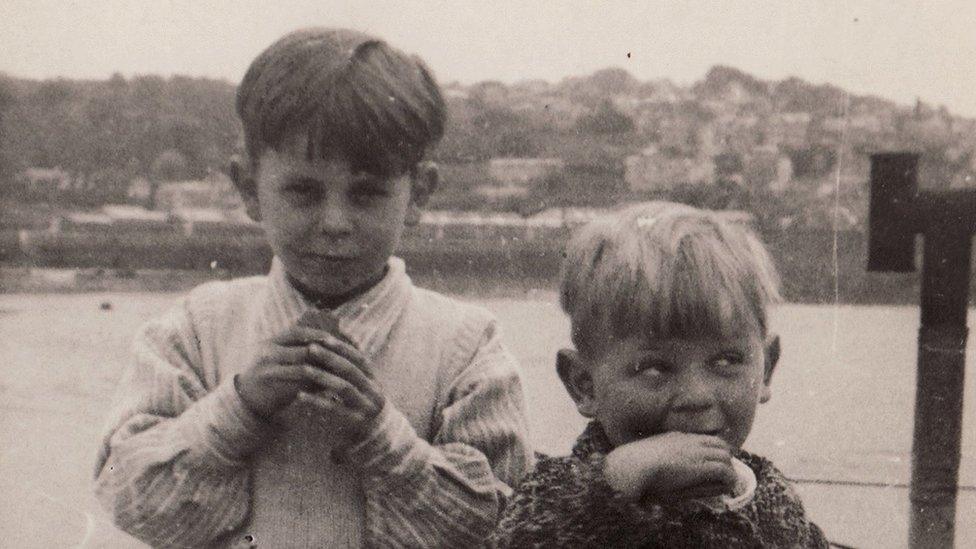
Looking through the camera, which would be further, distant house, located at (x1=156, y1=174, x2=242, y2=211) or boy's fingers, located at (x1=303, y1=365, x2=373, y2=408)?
distant house, located at (x1=156, y1=174, x2=242, y2=211)

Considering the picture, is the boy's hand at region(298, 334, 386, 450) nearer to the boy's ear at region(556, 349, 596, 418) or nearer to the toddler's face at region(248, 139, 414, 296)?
the toddler's face at region(248, 139, 414, 296)

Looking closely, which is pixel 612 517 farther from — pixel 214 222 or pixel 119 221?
pixel 119 221

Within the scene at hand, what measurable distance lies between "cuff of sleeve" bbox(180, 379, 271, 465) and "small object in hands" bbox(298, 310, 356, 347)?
5.2 inches

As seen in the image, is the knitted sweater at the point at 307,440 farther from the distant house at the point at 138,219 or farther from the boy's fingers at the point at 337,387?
the distant house at the point at 138,219

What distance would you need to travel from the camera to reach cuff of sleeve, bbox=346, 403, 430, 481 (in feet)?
5.14

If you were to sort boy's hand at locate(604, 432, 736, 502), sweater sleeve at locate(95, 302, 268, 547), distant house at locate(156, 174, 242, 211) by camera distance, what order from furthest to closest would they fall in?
1. distant house at locate(156, 174, 242, 211)
2. sweater sleeve at locate(95, 302, 268, 547)
3. boy's hand at locate(604, 432, 736, 502)

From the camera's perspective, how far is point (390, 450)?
158cm

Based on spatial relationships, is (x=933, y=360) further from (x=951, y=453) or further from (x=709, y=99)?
(x=709, y=99)

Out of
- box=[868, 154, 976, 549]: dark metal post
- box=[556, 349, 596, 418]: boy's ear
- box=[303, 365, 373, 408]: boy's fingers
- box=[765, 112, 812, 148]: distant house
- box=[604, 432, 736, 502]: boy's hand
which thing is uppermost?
box=[765, 112, 812, 148]: distant house

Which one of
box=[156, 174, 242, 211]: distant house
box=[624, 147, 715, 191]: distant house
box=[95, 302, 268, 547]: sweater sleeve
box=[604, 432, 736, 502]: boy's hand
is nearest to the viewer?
box=[604, 432, 736, 502]: boy's hand

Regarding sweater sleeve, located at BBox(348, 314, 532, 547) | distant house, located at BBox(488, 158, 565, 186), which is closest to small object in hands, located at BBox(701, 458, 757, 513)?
sweater sleeve, located at BBox(348, 314, 532, 547)

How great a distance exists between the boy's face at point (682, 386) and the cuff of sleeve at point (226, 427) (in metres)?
0.44

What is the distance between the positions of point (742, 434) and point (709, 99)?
3.18ft

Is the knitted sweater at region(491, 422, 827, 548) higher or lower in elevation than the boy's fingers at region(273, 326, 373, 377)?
lower
